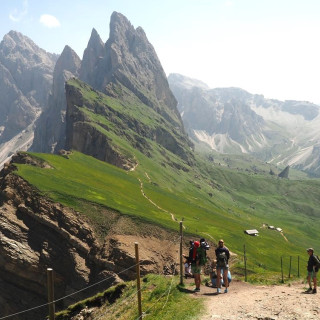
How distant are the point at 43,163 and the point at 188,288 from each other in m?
97.7

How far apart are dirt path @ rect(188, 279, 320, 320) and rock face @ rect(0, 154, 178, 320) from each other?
37511 mm

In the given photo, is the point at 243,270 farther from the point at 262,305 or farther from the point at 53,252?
the point at 262,305

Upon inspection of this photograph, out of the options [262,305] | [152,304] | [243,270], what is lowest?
[243,270]

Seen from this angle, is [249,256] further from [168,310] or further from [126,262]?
[168,310]

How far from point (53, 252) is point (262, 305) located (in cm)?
5488

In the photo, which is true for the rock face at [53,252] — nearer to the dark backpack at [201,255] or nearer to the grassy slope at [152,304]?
the grassy slope at [152,304]

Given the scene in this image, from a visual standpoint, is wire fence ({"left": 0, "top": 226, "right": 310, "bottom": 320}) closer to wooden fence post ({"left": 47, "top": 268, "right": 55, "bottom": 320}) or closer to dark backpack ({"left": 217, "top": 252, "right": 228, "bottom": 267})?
wooden fence post ({"left": 47, "top": 268, "right": 55, "bottom": 320})

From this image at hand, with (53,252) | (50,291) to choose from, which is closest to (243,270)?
(53,252)

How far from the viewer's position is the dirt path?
24.8 m

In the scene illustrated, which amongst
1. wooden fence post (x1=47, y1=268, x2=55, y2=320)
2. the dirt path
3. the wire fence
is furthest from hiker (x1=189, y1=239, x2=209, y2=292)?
wooden fence post (x1=47, y1=268, x2=55, y2=320)

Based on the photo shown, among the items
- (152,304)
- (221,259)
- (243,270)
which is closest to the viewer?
(152,304)

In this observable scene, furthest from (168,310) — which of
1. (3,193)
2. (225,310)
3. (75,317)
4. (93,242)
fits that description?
(3,193)

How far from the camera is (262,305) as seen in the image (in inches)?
1072

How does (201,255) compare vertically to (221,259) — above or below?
above
